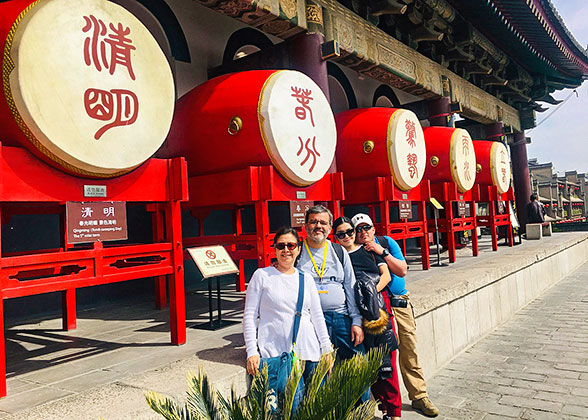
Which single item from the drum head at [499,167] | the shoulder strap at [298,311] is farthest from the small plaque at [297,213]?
the drum head at [499,167]

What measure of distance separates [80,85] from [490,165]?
30.4ft

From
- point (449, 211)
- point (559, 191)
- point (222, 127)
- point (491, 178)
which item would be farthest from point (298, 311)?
point (559, 191)

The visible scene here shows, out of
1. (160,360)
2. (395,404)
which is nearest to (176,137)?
(160,360)

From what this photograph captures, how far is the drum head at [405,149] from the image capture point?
630cm

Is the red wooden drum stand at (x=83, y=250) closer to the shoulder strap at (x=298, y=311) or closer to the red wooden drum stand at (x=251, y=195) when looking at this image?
the red wooden drum stand at (x=251, y=195)

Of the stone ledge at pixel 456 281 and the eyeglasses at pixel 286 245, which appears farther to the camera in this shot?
the stone ledge at pixel 456 281

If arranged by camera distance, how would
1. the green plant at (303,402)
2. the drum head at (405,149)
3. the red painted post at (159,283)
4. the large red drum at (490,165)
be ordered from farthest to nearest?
the large red drum at (490,165) → the drum head at (405,149) → the red painted post at (159,283) → the green plant at (303,402)

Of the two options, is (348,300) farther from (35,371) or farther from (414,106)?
(414,106)

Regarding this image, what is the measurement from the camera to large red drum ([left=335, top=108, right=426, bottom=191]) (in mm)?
6328

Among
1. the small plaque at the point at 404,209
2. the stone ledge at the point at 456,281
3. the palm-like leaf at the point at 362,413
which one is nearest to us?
the palm-like leaf at the point at 362,413

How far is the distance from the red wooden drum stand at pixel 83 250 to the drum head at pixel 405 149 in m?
3.69

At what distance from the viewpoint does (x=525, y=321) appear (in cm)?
636

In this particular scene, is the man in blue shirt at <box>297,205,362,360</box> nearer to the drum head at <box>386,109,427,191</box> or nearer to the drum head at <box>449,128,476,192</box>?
the drum head at <box>386,109,427,191</box>

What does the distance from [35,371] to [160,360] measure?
33.2 inches
